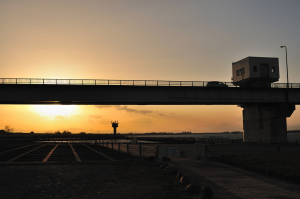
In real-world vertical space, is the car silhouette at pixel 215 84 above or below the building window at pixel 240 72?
below

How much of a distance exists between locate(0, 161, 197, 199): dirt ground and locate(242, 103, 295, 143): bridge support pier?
48.7 m

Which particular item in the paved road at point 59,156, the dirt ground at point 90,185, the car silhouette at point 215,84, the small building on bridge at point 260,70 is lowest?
the paved road at point 59,156

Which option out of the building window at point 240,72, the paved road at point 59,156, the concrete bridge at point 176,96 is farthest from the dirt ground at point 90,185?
the building window at point 240,72

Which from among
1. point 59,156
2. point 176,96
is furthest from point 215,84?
point 59,156

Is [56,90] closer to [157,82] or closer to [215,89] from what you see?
[157,82]

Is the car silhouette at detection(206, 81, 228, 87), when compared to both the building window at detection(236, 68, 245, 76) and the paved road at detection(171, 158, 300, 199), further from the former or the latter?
the paved road at detection(171, 158, 300, 199)

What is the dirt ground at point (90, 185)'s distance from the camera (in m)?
10.1

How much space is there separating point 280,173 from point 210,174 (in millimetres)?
3415

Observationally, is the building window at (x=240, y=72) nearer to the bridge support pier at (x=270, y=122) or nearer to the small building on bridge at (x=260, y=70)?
the small building on bridge at (x=260, y=70)

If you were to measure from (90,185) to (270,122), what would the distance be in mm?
56746

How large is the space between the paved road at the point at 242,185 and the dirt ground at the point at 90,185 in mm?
1373

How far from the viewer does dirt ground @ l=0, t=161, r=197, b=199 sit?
1005cm

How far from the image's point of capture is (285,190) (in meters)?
11.1

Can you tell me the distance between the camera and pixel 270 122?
61031mm
